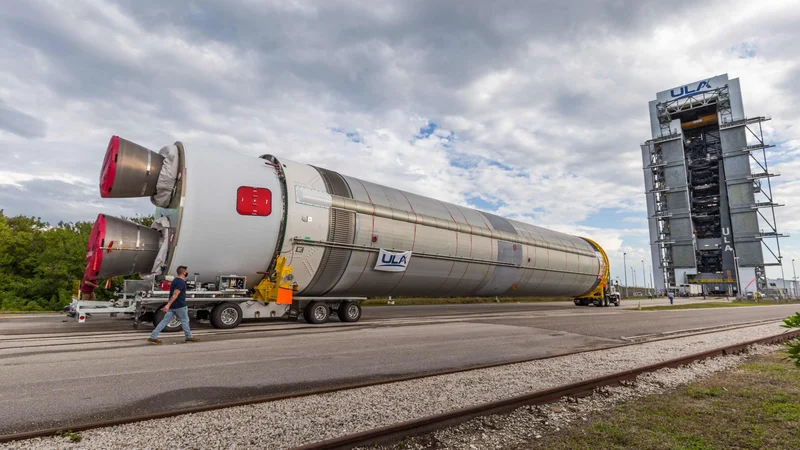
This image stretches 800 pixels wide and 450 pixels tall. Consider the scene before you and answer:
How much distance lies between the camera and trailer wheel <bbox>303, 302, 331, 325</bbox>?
13859mm

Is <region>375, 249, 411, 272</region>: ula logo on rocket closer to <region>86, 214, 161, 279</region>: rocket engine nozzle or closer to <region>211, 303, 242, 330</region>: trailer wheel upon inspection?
<region>211, 303, 242, 330</region>: trailer wheel

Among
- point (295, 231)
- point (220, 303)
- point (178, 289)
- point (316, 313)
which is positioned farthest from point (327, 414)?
point (316, 313)

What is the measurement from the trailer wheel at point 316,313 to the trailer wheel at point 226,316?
237 centimetres

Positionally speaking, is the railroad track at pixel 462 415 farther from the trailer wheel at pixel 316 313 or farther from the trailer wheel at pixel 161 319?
the trailer wheel at pixel 316 313

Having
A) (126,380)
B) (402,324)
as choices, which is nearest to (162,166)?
(126,380)

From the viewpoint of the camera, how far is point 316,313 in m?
13.9

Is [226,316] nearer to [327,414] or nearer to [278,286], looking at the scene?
[278,286]

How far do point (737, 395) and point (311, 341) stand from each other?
26.8 feet

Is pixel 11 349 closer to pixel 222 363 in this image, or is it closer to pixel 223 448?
pixel 222 363

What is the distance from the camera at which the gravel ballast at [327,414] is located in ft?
12.7

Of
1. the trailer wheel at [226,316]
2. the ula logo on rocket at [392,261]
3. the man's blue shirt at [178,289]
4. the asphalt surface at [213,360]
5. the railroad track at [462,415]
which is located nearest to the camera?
the railroad track at [462,415]

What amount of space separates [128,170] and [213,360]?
7409 millimetres

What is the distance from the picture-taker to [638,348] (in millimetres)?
9992

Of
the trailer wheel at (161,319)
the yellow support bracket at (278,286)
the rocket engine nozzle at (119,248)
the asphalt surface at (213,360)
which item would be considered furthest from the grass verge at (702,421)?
the rocket engine nozzle at (119,248)
